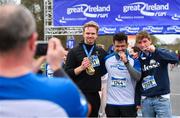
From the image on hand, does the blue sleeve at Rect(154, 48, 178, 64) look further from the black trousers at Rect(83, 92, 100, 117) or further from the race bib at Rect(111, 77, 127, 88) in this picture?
the black trousers at Rect(83, 92, 100, 117)

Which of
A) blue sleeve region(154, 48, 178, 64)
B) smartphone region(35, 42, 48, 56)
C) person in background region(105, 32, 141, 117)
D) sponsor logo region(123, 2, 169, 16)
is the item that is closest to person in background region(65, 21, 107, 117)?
person in background region(105, 32, 141, 117)

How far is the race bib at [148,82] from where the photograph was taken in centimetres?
650

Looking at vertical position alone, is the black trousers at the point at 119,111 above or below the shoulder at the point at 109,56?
below

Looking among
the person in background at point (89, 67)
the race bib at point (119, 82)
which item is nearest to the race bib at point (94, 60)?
the person in background at point (89, 67)

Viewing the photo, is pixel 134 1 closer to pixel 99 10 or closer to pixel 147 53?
pixel 99 10

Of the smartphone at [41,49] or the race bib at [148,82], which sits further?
the race bib at [148,82]

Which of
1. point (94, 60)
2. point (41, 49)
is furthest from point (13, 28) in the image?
point (94, 60)

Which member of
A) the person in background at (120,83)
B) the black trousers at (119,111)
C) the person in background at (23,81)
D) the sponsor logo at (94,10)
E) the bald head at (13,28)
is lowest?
the black trousers at (119,111)

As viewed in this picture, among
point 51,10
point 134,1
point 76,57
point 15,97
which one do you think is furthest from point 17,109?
point 51,10

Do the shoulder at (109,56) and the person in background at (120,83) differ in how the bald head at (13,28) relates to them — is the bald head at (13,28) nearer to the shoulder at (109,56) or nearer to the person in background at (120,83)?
the person in background at (120,83)

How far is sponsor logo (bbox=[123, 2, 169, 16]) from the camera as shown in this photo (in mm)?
14383

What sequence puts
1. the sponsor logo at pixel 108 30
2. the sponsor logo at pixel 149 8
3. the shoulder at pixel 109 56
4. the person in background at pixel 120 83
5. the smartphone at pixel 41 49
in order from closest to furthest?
the smartphone at pixel 41 49 → the person in background at pixel 120 83 → the shoulder at pixel 109 56 → the sponsor logo at pixel 149 8 → the sponsor logo at pixel 108 30

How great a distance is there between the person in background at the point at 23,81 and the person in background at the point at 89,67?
431 centimetres

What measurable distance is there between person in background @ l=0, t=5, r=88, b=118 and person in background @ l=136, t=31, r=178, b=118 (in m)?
4.55
